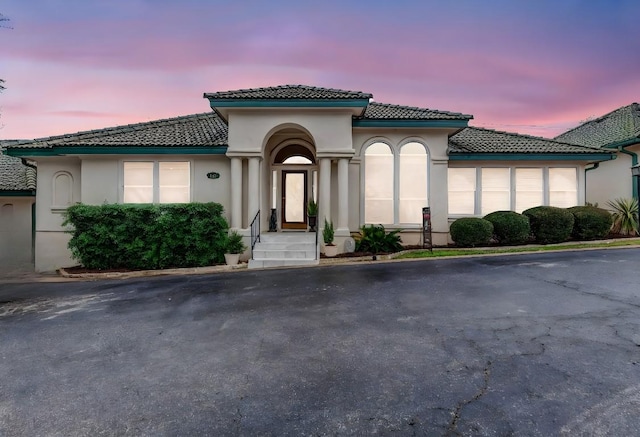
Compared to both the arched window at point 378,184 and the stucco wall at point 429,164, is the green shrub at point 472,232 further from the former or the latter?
the arched window at point 378,184

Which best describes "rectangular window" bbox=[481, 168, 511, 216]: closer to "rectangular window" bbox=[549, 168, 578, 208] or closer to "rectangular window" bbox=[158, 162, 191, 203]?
"rectangular window" bbox=[549, 168, 578, 208]

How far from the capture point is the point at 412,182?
44.1 ft

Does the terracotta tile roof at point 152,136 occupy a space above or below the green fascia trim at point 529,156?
above

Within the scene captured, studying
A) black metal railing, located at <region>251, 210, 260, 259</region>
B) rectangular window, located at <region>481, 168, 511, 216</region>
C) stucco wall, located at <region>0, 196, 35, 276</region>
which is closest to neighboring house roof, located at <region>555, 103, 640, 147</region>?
rectangular window, located at <region>481, 168, 511, 216</region>

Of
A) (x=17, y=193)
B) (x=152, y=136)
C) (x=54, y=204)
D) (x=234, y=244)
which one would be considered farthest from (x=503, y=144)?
(x=17, y=193)

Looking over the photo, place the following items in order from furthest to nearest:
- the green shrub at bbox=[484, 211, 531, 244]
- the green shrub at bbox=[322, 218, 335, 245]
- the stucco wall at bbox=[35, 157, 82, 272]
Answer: the stucco wall at bbox=[35, 157, 82, 272]
the green shrub at bbox=[484, 211, 531, 244]
the green shrub at bbox=[322, 218, 335, 245]

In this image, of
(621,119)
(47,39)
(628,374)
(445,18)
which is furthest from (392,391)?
(621,119)

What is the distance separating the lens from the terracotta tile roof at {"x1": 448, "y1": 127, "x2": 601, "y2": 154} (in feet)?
45.2

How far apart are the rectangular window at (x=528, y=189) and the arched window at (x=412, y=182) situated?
4147 millimetres

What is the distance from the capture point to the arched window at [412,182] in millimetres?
13383

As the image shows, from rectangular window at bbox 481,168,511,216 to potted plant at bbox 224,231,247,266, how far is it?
9763 millimetres

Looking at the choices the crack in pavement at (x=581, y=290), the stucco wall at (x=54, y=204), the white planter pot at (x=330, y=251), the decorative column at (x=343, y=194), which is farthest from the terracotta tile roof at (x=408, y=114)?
the stucco wall at (x=54, y=204)

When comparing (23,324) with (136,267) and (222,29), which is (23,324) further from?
(222,29)

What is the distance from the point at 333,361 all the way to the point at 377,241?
28.0 feet
